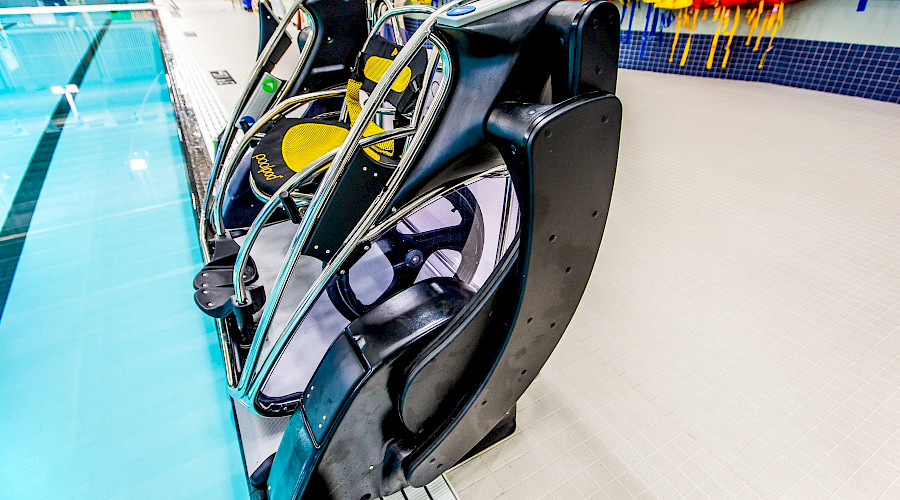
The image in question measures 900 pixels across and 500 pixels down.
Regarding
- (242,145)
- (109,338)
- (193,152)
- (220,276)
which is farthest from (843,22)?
(109,338)

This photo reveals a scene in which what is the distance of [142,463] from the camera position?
145cm

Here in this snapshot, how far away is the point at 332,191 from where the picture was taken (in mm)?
1276

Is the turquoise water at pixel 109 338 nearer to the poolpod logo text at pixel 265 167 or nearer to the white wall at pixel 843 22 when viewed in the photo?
the poolpod logo text at pixel 265 167

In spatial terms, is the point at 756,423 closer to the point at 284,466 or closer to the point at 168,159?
the point at 284,466

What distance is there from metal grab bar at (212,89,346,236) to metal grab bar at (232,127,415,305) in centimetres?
52

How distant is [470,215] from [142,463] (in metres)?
1.33

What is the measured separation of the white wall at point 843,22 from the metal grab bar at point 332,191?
4860mm

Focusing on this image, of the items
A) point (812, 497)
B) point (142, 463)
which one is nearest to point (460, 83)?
point (812, 497)

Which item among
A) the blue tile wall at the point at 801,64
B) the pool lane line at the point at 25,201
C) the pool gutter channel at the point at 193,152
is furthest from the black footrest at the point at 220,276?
the blue tile wall at the point at 801,64

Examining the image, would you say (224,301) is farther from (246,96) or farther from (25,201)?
(25,201)

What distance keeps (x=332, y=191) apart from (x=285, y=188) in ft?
0.71

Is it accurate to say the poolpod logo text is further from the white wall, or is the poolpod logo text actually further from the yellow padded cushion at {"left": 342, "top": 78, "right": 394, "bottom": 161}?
the white wall

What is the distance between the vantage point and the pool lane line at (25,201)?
259cm

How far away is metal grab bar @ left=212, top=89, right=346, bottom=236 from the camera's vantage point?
192cm
